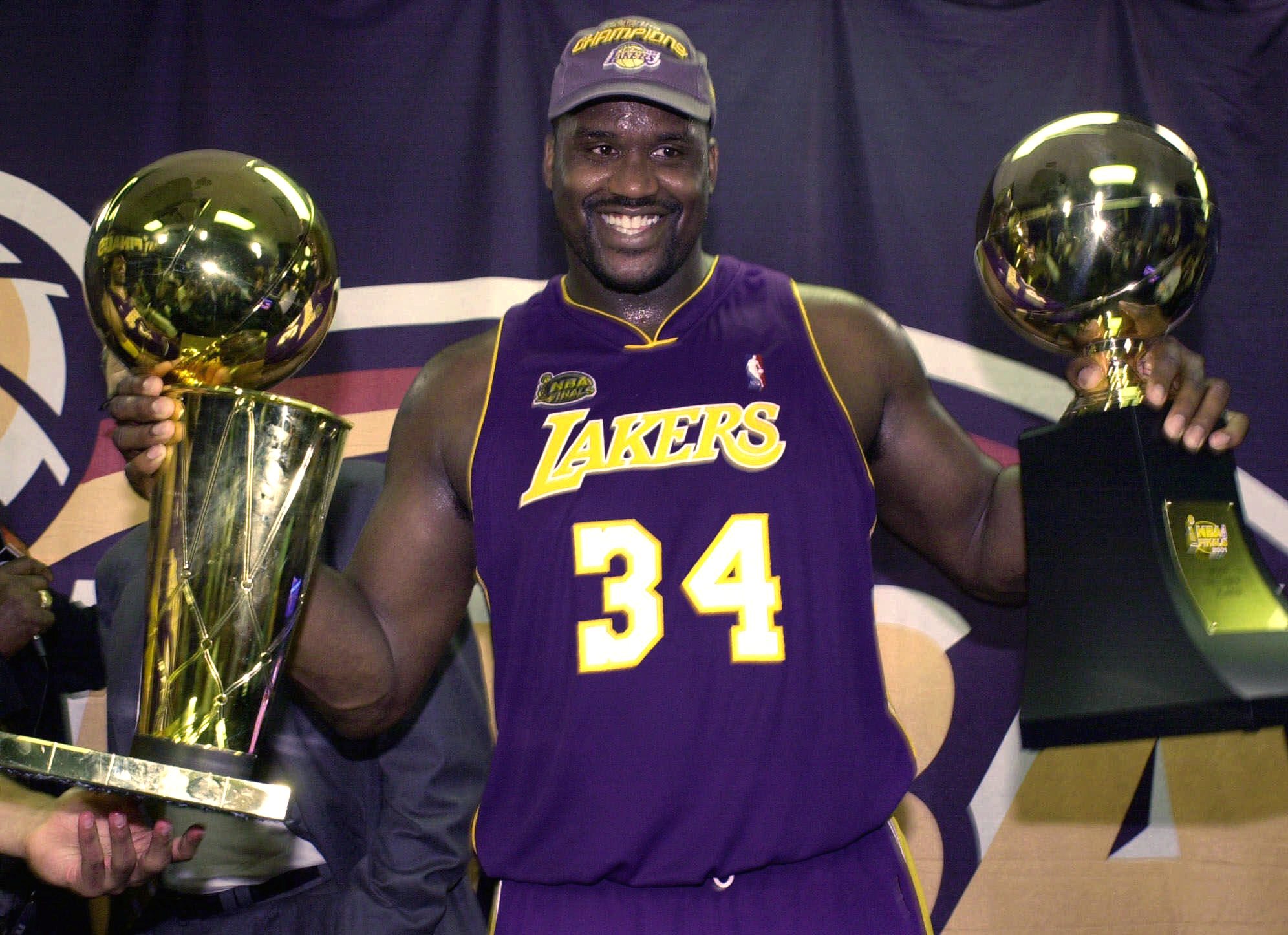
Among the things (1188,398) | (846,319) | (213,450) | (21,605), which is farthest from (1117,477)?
(21,605)

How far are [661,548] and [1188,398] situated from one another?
63 cm

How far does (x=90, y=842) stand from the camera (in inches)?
59.1

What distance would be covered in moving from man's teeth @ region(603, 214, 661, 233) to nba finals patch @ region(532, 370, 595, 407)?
21cm

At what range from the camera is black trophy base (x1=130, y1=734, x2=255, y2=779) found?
45.1 inches

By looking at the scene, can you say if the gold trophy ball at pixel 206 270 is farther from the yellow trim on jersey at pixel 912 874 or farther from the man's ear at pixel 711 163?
the yellow trim on jersey at pixel 912 874

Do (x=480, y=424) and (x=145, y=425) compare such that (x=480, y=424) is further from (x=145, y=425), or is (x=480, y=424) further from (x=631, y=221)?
(x=145, y=425)

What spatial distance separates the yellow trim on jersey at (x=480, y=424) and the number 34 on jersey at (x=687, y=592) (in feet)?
0.62

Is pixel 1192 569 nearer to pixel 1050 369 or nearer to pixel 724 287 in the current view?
pixel 724 287

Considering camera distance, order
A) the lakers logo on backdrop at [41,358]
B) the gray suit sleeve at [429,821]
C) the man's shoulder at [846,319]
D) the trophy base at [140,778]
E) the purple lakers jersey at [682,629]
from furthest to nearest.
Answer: the lakers logo on backdrop at [41,358] → the gray suit sleeve at [429,821] → the man's shoulder at [846,319] → the purple lakers jersey at [682,629] → the trophy base at [140,778]

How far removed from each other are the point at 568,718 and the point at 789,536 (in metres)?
0.36

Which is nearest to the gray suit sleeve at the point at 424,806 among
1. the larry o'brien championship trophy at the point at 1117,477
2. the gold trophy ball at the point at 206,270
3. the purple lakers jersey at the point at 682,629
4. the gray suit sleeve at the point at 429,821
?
the gray suit sleeve at the point at 429,821

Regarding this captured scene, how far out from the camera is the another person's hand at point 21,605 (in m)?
1.96

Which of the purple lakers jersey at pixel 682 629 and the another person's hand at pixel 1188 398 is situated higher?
the another person's hand at pixel 1188 398

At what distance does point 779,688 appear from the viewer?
4.72ft
